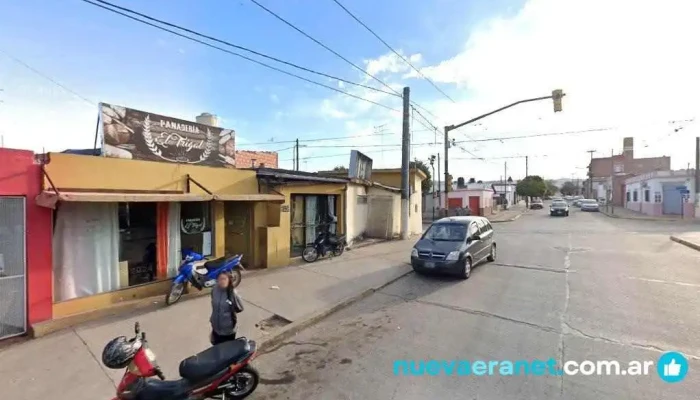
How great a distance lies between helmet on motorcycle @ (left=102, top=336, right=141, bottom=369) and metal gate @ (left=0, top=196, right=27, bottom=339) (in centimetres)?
354

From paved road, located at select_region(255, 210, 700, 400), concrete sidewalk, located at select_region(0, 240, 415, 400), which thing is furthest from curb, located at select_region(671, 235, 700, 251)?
concrete sidewalk, located at select_region(0, 240, 415, 400)

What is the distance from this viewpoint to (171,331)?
568cm

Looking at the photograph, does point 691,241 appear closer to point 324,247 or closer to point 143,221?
point 324,247

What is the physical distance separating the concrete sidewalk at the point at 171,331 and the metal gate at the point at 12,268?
0.43 m

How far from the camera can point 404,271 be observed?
Answer: 10.1 m

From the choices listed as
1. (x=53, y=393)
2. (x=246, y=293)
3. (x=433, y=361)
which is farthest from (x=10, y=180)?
(x=433, y=361)

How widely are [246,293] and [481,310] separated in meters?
4.96

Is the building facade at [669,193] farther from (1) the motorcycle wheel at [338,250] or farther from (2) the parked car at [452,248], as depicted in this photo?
(1) the motorcycle wheel at [338,250]

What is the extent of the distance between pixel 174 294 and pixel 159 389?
3.89 m

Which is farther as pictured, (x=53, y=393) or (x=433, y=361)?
(x=433, y=361)

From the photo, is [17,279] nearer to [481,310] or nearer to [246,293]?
[246,293]

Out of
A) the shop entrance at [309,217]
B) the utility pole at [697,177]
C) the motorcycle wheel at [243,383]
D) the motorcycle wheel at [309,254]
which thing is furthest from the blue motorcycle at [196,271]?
the utility pole at [697,177]

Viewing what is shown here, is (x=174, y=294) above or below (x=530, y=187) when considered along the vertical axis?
below

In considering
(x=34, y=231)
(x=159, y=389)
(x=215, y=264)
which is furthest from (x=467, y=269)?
(x=34, y=231)
